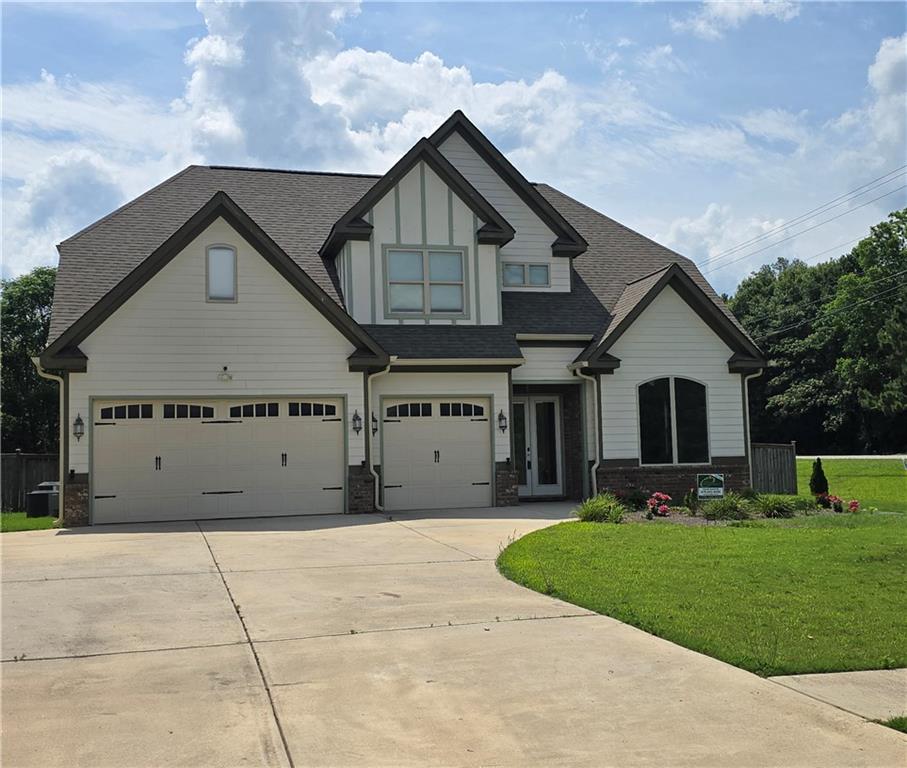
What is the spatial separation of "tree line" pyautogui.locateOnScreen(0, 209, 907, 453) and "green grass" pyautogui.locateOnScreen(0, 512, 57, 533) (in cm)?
4278

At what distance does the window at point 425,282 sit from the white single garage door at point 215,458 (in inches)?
123

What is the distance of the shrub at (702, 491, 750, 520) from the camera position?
16.6 meters

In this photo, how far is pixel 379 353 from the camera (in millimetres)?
18234

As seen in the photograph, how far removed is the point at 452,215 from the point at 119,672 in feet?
49.9

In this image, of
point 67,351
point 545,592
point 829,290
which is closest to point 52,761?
point 545,592

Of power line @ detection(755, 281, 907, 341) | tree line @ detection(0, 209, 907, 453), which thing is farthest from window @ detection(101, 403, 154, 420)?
power line @ detection(755, 281, 907, 341)

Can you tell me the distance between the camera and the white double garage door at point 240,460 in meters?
17.4

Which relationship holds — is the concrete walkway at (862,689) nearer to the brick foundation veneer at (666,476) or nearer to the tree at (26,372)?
the brick foundation veneer at (666,476)

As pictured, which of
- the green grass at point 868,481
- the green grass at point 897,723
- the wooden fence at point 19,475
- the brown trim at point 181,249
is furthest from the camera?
the wooden fence at point 19,475

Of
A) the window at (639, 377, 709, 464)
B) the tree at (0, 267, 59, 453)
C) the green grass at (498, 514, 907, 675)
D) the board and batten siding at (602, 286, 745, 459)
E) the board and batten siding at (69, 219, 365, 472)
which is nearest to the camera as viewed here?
the green grass at (498, 514, 907, 675)

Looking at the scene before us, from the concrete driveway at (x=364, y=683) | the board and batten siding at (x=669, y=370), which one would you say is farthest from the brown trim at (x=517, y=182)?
the concrete driveway at (x=364, y=683)

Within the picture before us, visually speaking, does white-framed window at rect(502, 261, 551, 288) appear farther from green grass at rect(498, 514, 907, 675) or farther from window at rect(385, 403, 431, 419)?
green grass at rect(498, 514, 907, 675)

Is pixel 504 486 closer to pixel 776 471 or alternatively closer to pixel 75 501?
pixel 776 471

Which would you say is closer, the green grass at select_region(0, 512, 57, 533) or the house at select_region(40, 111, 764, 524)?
the green grass at select_region(0, 512, 57, 533)
